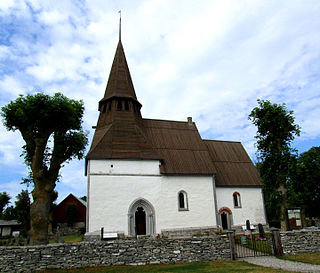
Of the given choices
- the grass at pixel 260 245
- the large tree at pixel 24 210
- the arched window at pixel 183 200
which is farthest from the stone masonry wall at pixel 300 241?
the large tree at pixel 24 210

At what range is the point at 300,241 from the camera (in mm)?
14148

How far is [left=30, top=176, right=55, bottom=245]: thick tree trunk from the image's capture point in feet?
49.1

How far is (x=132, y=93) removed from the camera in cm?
2561

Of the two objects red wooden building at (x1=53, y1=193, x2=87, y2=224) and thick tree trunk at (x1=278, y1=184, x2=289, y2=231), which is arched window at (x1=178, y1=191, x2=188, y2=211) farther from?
red wooden building at (x1=53, y1=193, x2=87, y2=224)

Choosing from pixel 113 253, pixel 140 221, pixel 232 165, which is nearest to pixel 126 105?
pixel 140 221

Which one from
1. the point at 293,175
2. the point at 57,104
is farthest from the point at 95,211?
the point at 293,175

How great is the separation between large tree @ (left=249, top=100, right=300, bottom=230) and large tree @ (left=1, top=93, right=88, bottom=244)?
14576mm

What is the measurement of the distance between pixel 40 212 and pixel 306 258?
14.7 m

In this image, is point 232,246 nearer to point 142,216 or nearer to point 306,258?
point 306,258

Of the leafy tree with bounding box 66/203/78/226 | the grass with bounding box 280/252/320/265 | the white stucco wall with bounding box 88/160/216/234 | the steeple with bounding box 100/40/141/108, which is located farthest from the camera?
the leafy tree with bounding box 66/203/78/226

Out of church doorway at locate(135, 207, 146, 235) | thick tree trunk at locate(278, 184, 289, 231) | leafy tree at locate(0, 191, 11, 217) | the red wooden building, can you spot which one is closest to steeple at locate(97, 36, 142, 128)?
church doorway at locate(135, 207, 146, 235)

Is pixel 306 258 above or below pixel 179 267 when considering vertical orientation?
below

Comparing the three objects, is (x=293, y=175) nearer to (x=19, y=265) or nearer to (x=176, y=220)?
(x=176, y=220)

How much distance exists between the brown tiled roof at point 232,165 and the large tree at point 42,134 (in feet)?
48.0
